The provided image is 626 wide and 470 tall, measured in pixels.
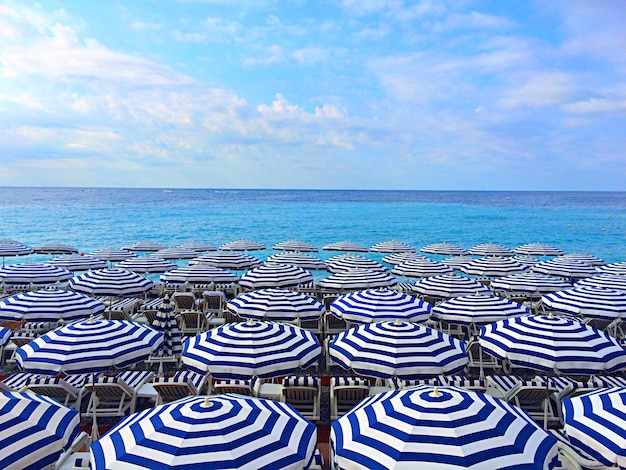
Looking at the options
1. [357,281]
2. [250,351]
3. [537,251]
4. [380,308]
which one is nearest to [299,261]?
[357,281]

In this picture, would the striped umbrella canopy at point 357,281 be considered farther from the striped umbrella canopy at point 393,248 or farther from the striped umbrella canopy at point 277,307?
the striped umbrella canopy at point 393,248

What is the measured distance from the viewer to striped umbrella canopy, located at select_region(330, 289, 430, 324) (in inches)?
309

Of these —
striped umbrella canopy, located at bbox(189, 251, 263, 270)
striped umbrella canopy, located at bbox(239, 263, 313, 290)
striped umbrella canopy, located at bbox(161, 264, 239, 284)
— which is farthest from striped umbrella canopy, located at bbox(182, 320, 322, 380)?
striped umbrella canopy, located at bbox(189, 251, 263, 270)

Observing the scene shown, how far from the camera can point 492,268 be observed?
1431 cm

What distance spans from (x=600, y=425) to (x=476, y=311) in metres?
4.24

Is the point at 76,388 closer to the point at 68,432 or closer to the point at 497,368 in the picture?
the point at 68,432

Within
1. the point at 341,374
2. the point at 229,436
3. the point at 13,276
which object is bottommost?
the point at 341,374

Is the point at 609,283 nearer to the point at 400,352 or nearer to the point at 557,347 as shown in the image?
the point at 557,347

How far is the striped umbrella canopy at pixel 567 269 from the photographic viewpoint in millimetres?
14031

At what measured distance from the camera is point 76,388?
659 cm

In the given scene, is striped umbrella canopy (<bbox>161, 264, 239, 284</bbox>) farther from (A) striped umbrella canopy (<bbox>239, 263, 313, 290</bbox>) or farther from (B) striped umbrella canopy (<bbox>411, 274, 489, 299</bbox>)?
(B) striped umbrella canopy (<bbox>411, 274, 489, 299</bbox>)

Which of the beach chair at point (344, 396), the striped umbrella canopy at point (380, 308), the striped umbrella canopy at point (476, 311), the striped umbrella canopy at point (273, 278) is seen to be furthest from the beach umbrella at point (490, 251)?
the beach chair at point (344, 396)

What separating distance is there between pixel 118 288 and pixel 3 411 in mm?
6365

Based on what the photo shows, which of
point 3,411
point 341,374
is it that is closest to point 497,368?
point 341,374
